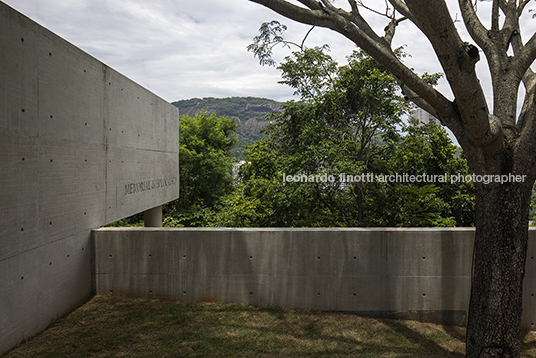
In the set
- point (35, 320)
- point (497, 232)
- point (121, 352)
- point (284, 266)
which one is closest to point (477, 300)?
point (497, 232)

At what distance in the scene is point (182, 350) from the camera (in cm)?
349

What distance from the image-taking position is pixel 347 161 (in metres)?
7.99

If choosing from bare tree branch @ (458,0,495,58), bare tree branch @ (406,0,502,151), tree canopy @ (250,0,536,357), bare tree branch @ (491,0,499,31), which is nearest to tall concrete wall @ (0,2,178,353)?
tree canopy @ (250,0,536,357)

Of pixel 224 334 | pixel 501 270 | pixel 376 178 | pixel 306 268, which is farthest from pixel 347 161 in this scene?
pixel 224 334

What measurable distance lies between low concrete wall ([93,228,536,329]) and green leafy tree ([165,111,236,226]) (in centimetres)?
1749

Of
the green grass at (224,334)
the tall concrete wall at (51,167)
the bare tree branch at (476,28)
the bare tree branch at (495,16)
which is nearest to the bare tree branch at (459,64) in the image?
the bare tree branch at (476,28)

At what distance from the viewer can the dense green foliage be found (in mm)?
8352

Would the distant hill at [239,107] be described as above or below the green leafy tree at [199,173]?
above

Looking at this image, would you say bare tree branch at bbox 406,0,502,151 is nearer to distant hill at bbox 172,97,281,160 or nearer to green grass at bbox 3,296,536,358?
green grass at bbox 3,296,536,358

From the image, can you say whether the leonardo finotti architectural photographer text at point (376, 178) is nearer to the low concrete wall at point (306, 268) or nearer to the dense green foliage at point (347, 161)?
the dense green foliage at point (347, 161)

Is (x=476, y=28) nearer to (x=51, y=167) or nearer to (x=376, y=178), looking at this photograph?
(x=376, y=178)

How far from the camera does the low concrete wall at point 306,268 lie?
15.1 feet

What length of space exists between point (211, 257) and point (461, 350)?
11.0 feet

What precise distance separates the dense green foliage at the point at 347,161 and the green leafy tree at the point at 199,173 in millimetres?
13900
